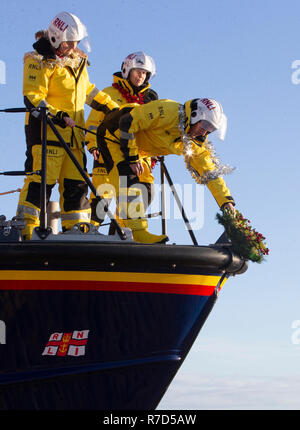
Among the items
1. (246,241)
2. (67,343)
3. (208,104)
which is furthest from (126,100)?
(67,343)

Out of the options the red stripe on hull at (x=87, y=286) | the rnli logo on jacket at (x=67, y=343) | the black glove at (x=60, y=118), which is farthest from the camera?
the black glove at (x=60, y=118)

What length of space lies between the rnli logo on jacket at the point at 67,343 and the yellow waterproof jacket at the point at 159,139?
1616mm

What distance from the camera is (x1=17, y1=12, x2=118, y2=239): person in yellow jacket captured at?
23.1ft

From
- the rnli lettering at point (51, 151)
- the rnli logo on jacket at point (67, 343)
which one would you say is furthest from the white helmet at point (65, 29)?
the rnli logo on jacket at point (67, 343)

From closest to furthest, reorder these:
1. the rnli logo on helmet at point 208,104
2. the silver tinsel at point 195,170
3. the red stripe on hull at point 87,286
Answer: the red stripe on hull at point 87,286, the rnli logo on helmet at point 208,104, the silver tinsel at point 195,170

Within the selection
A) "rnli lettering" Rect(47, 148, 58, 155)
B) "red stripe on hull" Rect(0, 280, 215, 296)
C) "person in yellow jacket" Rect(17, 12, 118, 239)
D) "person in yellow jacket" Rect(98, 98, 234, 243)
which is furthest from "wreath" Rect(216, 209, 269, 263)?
"rnli lettering" Rect(47, 148, 58, 155)

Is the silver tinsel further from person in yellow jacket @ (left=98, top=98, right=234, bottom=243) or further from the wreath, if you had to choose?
the wreath

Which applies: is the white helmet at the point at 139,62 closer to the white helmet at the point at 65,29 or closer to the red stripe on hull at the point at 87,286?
the white helmet at the point at 65,29

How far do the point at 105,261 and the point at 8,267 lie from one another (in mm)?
708

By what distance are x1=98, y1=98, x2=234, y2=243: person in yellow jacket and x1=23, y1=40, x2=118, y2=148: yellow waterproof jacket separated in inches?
12.2

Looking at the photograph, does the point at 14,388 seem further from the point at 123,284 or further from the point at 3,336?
the point at 123,284

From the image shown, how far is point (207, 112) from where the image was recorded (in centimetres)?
715

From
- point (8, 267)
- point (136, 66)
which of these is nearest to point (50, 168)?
point (8, 267)

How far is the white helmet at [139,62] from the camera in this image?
8109 mm
